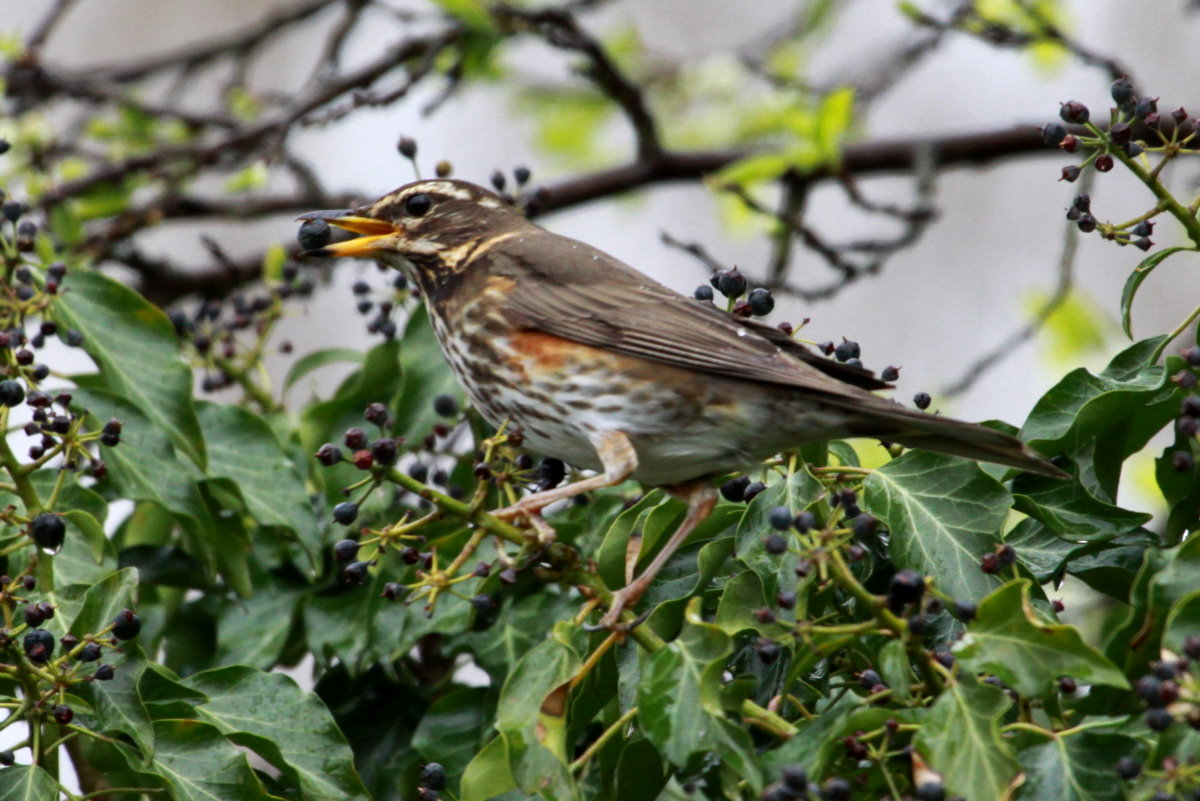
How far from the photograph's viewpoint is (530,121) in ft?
29.2

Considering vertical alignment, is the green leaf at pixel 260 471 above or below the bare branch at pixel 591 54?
below

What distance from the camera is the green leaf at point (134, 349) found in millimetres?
3381

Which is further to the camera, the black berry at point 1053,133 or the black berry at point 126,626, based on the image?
the black berry at point 1053,133

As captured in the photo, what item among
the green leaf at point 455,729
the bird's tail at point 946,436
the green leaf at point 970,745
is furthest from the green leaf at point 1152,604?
the green leaf at point 455,729

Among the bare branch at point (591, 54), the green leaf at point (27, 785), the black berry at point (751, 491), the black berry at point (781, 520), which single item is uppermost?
the bare branch at point (591, 54)

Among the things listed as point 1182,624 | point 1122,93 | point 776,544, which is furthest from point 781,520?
point 1122,93

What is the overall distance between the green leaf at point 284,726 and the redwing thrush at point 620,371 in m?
0.54

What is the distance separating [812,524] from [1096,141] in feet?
2.84

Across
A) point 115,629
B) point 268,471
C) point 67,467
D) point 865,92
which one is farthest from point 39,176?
point 865,92

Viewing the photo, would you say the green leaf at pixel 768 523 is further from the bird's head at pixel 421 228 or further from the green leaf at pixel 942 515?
the bird's head at pixel 421 228

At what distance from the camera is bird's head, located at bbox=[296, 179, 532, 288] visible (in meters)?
4.30

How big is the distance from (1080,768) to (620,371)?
179 centimetres

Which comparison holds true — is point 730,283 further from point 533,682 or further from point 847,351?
point 533,682

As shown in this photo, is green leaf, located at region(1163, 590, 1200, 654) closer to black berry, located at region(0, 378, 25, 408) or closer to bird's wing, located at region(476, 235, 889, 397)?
bird's wing, located at region(476, 235, 889, 397)
